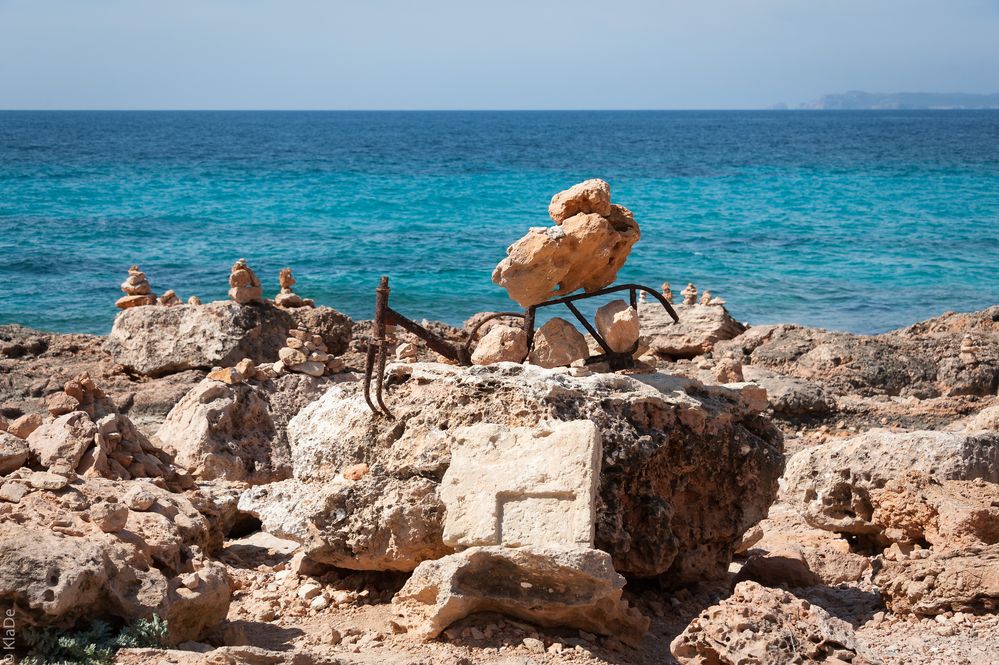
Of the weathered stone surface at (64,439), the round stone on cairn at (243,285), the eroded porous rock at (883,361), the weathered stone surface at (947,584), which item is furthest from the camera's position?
the eroded porous rock at (883,361)

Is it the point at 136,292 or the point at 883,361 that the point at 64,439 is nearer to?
the point at 136,292

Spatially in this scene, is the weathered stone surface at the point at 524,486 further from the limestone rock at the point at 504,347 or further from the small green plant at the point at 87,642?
the small green plant at the point at 87,642

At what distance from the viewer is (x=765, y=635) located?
13.8 ft

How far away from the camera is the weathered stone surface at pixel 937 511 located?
5328 millimetres

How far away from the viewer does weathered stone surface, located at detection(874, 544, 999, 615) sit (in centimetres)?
489

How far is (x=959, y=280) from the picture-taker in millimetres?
21984

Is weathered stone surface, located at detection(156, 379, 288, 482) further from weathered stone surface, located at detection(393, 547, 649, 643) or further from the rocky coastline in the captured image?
weathered stone surface, located at detection(393, 547, 649, 643)

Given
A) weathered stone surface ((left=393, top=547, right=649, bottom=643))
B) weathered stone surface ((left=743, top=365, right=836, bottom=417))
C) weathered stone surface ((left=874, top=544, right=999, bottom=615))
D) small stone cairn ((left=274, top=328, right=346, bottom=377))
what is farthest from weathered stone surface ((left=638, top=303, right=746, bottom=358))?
weathered stone surface ((left=393, top=547, right=649, bottom=643))

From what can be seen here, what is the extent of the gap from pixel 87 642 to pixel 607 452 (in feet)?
7.64

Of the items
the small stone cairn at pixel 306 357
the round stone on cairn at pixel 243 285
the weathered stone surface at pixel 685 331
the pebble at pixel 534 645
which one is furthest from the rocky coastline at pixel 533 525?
the weathered stone surface at pixel 685 331

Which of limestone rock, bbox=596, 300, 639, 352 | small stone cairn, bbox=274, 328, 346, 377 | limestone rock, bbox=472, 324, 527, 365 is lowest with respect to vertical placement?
small stone cairn, bbox=274, 328, 346, 377

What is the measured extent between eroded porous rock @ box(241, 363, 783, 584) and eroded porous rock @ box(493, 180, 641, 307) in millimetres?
459

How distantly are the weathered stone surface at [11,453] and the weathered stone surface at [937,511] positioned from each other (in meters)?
4.57

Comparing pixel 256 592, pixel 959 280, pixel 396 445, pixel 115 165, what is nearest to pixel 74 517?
pixel 256 592
